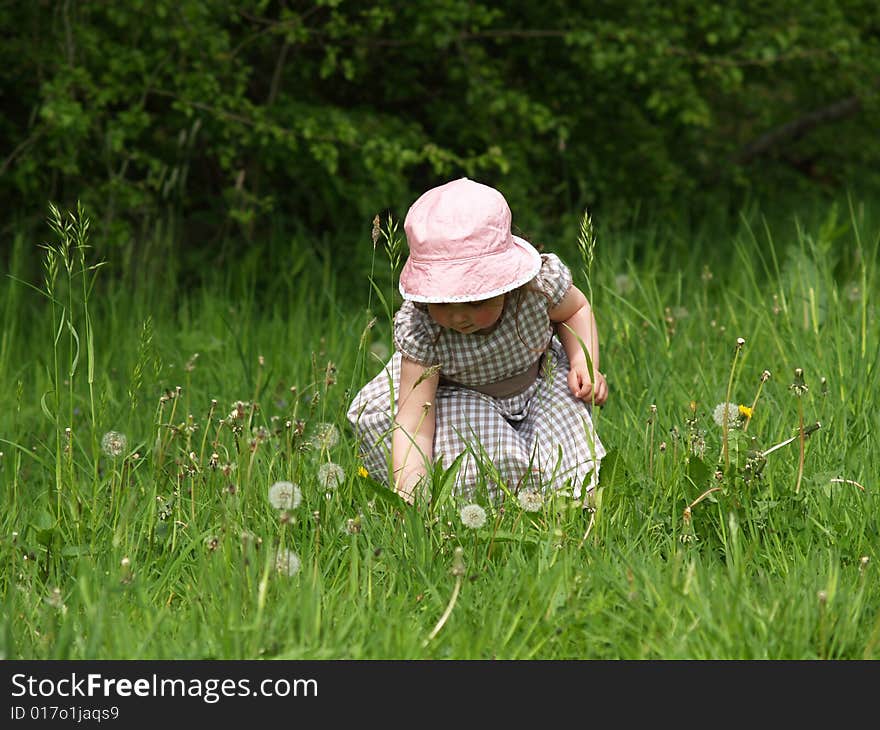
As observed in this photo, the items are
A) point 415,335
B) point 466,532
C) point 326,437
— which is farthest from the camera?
point 415,335

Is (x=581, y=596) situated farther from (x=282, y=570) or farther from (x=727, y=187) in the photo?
(x=727, y=187)

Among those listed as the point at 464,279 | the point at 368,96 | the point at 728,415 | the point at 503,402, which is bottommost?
the point at 503,402

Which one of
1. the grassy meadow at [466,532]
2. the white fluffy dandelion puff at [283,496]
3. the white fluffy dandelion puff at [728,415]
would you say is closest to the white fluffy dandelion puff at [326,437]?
the grassy meadow at [466,532]

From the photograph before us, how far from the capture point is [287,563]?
7.69ft

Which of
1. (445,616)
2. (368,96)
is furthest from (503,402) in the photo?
(368,96)

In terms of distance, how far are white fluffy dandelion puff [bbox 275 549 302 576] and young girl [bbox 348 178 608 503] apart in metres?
0.45

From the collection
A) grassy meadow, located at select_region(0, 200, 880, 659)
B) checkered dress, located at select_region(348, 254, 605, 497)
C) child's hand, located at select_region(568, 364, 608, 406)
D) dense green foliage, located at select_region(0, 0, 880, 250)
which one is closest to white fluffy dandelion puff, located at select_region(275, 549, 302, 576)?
grassy meadow, located at select_region(0, 200, 880, 659)

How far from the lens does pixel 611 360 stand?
3.83 m

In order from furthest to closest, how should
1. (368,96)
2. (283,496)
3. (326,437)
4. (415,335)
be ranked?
1. (368,96)
2. (415,335)
3. (326,437)
4. (283,496)

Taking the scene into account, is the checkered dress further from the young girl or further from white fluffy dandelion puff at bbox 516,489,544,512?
white fluffy dandelion puff at bbox 516,489,544,512

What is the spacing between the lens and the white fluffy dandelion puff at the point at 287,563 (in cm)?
232

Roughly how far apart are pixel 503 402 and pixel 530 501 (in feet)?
2.08

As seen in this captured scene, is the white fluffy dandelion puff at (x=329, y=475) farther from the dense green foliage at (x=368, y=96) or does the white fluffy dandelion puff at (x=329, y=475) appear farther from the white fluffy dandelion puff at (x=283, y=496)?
the dense green foliage at (x=368, y=96)

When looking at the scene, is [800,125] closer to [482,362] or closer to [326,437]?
[482,362]
